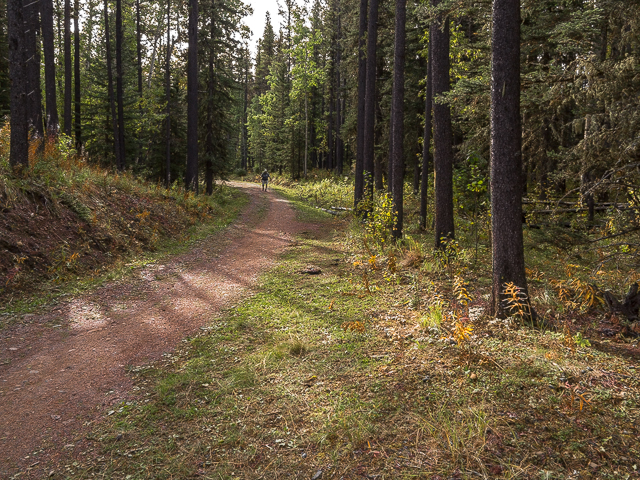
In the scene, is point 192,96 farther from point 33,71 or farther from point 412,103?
point 412,103

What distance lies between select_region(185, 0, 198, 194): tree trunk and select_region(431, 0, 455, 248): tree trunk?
13354 mm

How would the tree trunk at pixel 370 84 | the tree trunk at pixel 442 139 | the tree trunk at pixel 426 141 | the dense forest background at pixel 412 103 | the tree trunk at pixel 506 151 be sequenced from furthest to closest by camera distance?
the tree trunk at pixel 370 84 < the tree trunk at pixel 426 141 < the tree trunk at pixel 442 139 < the dense forest background at pixel 412 103 < the tree trunk at pixel 506 151

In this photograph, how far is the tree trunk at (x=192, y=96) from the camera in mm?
18984

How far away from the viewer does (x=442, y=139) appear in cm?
998

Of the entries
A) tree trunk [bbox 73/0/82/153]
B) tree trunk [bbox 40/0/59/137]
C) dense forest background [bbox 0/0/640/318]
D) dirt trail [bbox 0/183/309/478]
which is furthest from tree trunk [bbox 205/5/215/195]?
dirt trail [bbox 0/183/309/478]

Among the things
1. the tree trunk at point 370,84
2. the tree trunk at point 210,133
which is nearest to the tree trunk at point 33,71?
the tree trunk at point 210,133

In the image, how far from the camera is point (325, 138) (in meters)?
42.6

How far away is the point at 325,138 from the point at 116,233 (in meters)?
34.3

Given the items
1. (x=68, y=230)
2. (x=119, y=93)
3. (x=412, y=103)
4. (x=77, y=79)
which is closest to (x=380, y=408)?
(x=68, y=230)

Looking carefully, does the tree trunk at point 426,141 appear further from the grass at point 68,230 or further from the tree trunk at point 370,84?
the grass at point 68,230

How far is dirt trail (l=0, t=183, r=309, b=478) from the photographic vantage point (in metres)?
3.80

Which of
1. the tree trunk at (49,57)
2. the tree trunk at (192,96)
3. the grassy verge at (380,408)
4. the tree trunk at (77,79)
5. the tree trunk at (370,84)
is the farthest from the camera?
the tree trunk at (77,79)

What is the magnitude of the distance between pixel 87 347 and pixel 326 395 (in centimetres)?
381

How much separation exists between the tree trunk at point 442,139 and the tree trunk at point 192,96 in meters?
13.4
